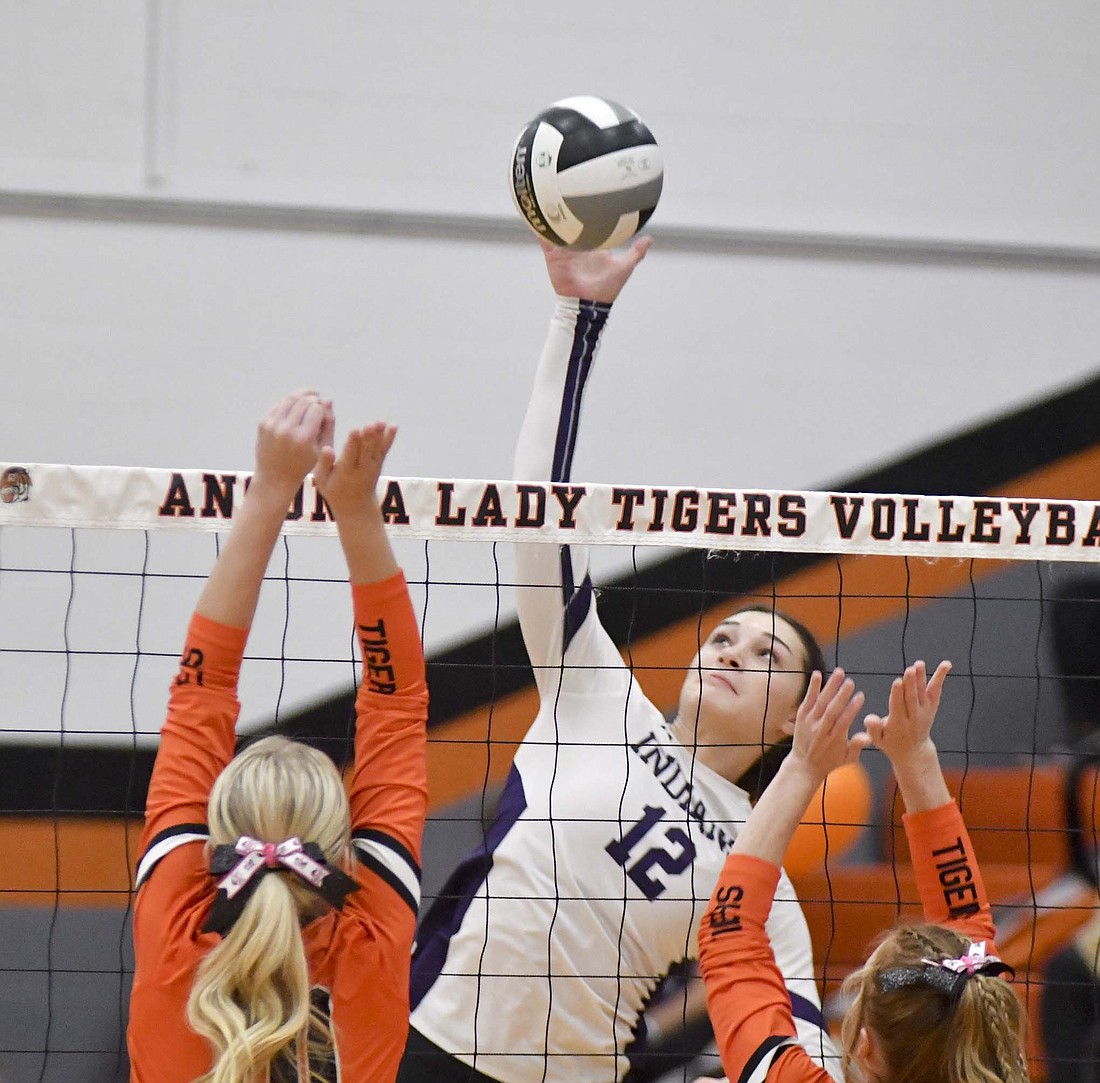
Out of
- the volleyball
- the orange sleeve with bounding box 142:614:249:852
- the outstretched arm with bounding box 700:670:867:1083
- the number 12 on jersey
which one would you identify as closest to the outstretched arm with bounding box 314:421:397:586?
the orange sleeve with bounding box 142:614:249:852

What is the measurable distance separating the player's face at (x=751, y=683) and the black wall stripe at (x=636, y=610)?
0.75m

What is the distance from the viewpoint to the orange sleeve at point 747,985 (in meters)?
1.50

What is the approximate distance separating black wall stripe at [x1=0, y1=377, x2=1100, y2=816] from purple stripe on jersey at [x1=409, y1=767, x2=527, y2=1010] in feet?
2.78

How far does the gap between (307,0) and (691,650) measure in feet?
7.17

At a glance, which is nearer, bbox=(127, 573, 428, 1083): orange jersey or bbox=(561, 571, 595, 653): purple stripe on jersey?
bbox=(127, 573, 428, 1083): orange jersey

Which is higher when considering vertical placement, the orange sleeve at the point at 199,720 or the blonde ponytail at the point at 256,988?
the orange sleeve at the point at 199,720

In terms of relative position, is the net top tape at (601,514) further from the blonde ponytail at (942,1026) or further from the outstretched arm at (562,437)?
the blonde ponytail at (942,1026)

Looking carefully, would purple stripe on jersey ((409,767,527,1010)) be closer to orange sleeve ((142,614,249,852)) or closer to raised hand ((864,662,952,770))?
raised hand ((864,662,952,770))

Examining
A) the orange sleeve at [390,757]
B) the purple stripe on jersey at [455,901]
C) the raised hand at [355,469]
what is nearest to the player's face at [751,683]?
the purple stripe on jersey at [455,901]

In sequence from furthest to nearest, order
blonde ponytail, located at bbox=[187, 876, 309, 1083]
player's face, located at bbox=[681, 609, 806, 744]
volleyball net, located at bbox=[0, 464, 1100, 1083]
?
volleyball net, located at bbox=[0, 464, 1100, 1083], player's face, located at bbox=[681, 609, 806, 744], blonde ponytail, located at bbox=[187, 876, 309, 1083]

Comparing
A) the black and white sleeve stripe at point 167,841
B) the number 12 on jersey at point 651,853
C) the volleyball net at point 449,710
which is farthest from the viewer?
the volleyball net at point 449,710

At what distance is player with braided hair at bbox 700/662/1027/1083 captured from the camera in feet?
4.65

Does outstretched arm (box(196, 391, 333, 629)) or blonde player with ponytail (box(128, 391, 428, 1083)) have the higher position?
outstretched arm (box(196, 391, 333, 629))

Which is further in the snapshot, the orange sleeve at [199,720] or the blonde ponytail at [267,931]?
the orange sleeve at [199,720]
